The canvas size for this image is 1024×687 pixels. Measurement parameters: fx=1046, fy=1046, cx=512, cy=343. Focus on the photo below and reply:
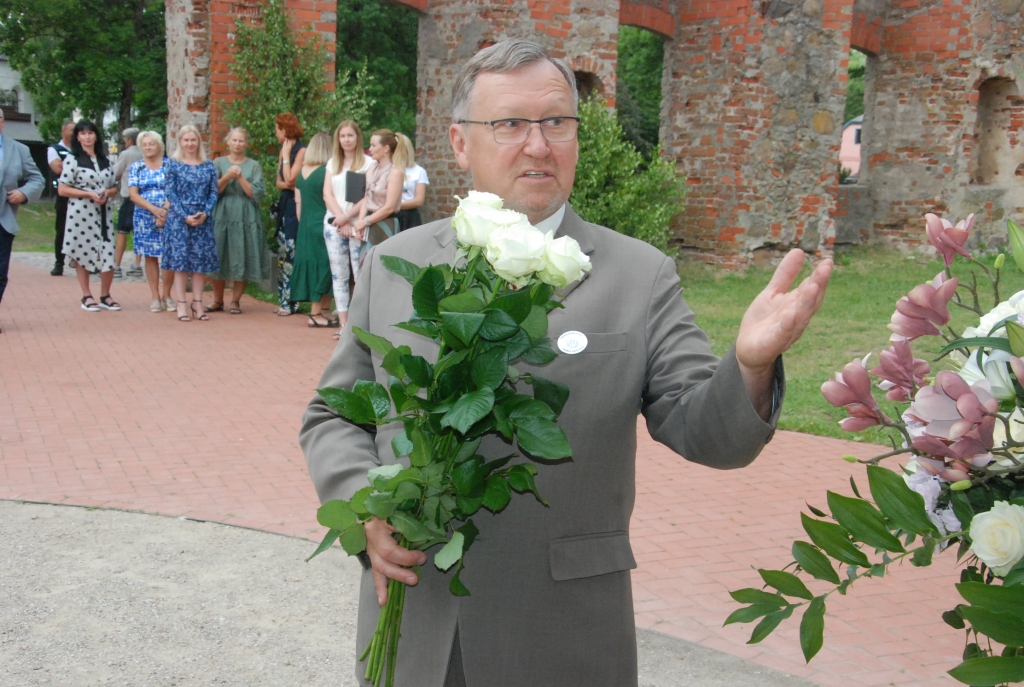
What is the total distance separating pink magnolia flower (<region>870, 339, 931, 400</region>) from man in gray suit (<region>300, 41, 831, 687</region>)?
0.48 metres

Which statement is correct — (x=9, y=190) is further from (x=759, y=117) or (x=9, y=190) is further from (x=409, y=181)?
(x=759, y=117)

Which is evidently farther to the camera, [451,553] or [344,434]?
[344,434]

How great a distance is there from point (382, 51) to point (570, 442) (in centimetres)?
2885

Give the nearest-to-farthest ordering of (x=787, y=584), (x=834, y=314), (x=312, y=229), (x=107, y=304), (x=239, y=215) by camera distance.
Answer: (x=787, y=584), (x=312, y=229), (x=239, y=215), (x=107, y=304), (x=834, y=314)

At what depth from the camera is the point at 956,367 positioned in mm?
1564

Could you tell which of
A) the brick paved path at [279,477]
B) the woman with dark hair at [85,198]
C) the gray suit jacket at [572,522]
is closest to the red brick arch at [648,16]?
the woman with dark hair at [85,198]

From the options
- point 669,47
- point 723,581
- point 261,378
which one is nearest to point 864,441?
point 723,581

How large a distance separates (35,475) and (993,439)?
19.8 ft

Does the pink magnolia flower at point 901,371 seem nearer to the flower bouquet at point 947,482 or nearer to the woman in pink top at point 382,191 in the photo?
the flower bouquet at point 947,482

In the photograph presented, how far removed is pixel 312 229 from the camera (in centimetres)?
1110

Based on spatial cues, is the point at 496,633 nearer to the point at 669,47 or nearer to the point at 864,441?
the point at 864,441

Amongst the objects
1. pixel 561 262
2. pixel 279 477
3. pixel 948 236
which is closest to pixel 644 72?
pixel 279 477

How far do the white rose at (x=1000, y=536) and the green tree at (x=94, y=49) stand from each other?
98.3 feet

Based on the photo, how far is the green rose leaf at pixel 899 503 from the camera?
4.58 ft
